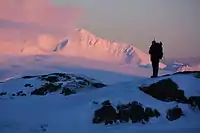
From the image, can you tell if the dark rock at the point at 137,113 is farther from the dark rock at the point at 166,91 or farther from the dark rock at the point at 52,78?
the dark rock at the point at 52,78

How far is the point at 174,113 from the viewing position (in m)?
30.2

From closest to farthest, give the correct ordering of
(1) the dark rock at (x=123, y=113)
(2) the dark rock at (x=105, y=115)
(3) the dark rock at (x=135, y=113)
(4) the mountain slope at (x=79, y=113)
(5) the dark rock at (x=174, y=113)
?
(4) the mountain slope at (x=79, y=113), (2) the dark rock at (x=105, y=115), (1) the dark rock at (x=123, y=113), (3) the dark rock at (x=135, y=113), (5) the dark rock at (x=174, y=113)

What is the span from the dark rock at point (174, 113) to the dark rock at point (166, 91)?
2.06 meters

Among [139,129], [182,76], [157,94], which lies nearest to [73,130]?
[139,129]

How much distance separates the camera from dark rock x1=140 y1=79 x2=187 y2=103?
3294 centimetres

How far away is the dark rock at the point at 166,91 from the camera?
3294 cm

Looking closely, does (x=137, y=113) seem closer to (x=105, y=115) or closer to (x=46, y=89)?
(x=105, y=115)

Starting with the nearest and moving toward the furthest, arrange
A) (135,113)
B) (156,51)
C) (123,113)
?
(123,113) < (135,113) < (156,51)

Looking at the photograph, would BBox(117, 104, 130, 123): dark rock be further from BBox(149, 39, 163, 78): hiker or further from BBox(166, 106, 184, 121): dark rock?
BBox(149, 39, 163, 78): hiker

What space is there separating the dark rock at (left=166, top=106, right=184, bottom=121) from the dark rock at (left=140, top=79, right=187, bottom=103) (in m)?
2.06

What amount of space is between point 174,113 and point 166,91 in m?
3.82

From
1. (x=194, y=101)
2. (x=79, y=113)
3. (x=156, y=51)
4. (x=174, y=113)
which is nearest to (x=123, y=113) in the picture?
(x=79, y=113)

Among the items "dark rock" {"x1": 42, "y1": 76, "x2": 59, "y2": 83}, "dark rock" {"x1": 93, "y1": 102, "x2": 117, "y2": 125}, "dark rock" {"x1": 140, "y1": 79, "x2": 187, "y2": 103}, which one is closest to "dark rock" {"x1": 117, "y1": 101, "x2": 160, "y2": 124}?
"dark rock" {"x1": 93, "y1": 102, "x2": 117, "y2": 125}

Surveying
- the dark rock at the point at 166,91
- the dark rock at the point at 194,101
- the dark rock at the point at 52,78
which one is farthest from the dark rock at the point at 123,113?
the dark rock at the point at 52,78
